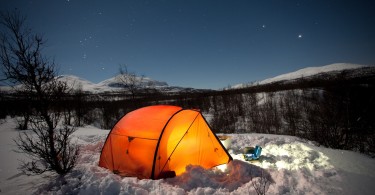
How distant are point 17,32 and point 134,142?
14.6ft

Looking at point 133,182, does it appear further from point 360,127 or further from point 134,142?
point 360,127

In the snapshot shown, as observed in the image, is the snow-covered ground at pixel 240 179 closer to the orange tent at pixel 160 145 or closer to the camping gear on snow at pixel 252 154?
the camping gear on snow at pixel 252 154

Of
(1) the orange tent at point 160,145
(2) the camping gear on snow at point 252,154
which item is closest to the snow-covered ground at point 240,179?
(2) the camping gear on snow at point 252,154

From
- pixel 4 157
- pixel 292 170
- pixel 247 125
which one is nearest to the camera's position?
pixel 292 170

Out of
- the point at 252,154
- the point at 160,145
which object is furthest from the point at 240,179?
the point at 160,145

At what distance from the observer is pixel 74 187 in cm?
466

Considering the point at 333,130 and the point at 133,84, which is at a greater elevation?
the point at 133,84

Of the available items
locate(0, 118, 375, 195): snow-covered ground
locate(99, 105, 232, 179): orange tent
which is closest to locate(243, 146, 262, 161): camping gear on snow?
locate(0, 118, 375, 195): snow-covered ground

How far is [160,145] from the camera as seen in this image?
561 centimetres

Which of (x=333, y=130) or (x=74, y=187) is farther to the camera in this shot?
(x=333, y=130)

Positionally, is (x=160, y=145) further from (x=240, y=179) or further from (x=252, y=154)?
(x=252, y=154)

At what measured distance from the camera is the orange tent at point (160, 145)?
5.61 m

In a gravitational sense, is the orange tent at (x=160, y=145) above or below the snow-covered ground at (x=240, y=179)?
above

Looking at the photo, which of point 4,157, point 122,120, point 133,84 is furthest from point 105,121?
point 122,120
